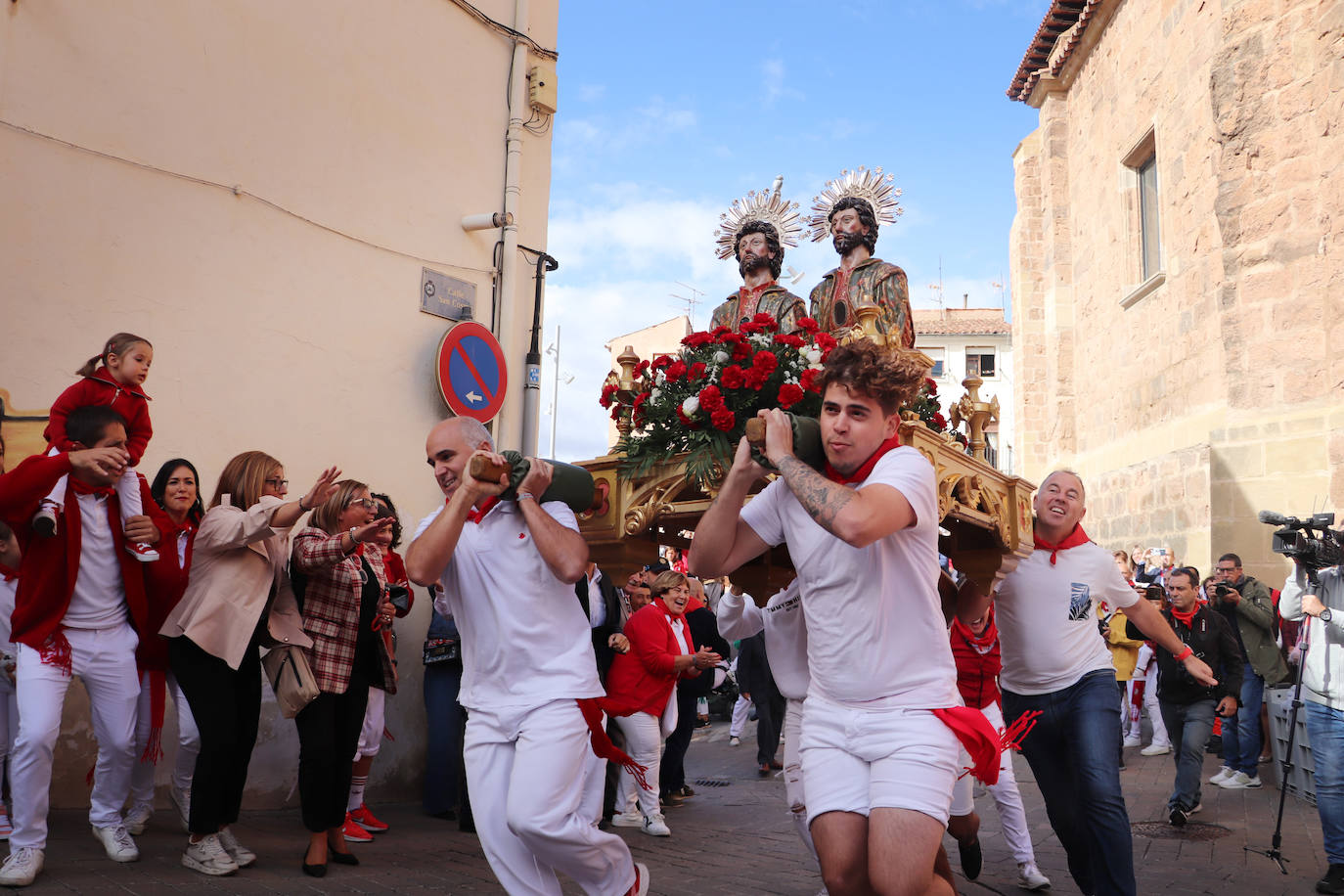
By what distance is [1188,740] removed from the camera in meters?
8.56

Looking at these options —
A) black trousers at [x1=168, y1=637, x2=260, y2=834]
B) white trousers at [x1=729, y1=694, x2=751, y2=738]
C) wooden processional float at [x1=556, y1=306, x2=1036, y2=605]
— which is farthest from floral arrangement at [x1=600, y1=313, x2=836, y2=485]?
white trousers at [x1=729, y1=694, x2=751, y2=738]

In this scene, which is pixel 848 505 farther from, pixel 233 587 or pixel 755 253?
pixel 233 587

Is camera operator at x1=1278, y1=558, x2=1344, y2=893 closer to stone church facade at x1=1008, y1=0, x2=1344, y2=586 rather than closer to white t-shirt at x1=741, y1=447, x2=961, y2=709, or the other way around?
white t-shirt at x1=741, y1=447, x2=961, y2=709

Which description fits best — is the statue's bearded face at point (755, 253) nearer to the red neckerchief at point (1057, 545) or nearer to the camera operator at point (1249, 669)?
the red neckerchief at point (1057, 545)

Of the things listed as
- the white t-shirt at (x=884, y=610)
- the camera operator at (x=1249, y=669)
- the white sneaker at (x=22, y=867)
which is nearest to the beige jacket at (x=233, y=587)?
the white sneaker at (x=22, y=867)

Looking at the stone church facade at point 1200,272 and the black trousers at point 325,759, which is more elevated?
the stone church facade at point 1200,272

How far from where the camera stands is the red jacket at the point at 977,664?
6.23m

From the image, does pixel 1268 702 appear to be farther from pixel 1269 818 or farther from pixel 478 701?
pixel 478 701

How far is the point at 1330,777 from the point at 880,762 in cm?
444

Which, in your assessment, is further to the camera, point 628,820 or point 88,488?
point 628,820

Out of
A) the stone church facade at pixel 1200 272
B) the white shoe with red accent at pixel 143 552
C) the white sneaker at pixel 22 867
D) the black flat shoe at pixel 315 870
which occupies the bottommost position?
the black flat shoe at pixel 315 870

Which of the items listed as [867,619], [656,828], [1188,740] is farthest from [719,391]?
[1188,740]

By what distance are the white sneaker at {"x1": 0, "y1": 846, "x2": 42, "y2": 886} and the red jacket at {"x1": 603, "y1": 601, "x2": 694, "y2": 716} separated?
3.76 m

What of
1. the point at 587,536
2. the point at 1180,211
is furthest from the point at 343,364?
the point at 1180,211
